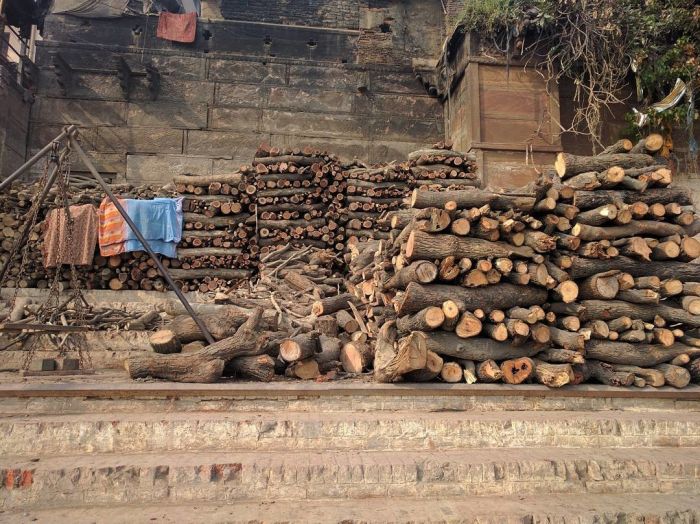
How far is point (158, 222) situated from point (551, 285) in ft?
23.9

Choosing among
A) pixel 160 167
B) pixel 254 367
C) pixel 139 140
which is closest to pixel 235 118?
pixel 160 167

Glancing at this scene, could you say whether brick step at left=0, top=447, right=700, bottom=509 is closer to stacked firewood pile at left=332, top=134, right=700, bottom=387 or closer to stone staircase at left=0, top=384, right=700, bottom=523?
stone staircase at left=0, top=384, right=700, bottom=523

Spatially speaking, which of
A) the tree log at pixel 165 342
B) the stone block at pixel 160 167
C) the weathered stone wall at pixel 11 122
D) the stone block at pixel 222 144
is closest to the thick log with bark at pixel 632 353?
the tree log at pixel 165 342

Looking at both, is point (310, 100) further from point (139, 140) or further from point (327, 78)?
point (139, 140)

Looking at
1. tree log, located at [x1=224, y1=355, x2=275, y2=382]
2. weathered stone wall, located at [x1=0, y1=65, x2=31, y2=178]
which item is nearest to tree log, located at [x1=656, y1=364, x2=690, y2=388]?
tree log, located at [x1=224, y1=355, x2=275, y2=382]

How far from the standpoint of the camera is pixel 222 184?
34.2 ft

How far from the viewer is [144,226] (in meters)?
9.69

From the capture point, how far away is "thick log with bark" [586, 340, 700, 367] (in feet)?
18.6

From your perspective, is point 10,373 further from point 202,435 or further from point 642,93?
point 642,93

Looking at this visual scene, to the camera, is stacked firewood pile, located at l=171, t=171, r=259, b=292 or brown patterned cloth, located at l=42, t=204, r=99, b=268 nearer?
brown patterned cloth, located at l=42, t=204, r=99, b=268

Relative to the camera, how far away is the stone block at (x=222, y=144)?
14695 mm

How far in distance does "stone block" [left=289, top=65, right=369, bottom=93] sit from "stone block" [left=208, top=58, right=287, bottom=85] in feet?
1.36

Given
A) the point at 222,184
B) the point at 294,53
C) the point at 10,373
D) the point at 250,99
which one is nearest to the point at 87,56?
the point at 250,99

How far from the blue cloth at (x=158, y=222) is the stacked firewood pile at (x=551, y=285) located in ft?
17.5
